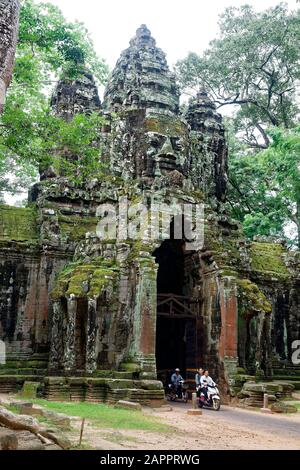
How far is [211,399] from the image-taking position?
14227 mm

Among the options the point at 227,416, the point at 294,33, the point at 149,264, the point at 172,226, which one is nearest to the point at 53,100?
the point at 172,226

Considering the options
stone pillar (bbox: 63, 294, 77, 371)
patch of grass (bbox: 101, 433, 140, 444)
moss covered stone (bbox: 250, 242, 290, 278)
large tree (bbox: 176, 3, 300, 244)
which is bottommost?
patch of grass (bbox: 101, 433, 140, 444)

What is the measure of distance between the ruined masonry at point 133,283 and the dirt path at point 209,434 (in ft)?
7.38

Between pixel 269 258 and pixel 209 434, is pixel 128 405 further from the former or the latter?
pixel 269 258

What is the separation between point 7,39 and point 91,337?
9.79 meters

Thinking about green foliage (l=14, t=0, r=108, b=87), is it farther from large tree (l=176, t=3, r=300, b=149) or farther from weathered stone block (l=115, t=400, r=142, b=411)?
large tree (l=176, t=3, r=300, b=149)

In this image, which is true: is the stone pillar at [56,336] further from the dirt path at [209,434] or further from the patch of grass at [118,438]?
the patch of grass at [118,438]

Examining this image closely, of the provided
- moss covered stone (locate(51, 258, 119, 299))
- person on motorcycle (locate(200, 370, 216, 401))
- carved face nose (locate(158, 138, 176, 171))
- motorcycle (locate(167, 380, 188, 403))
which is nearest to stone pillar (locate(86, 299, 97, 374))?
moss covered stone (locate(51, 258, 119, 299))

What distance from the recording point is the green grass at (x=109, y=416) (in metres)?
9.97

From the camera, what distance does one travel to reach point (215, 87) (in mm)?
37406

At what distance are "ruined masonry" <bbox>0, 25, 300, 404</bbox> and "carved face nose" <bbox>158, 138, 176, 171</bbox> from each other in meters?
0.04

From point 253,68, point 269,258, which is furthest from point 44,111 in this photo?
point 253,68

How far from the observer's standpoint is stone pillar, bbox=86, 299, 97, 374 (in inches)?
575
